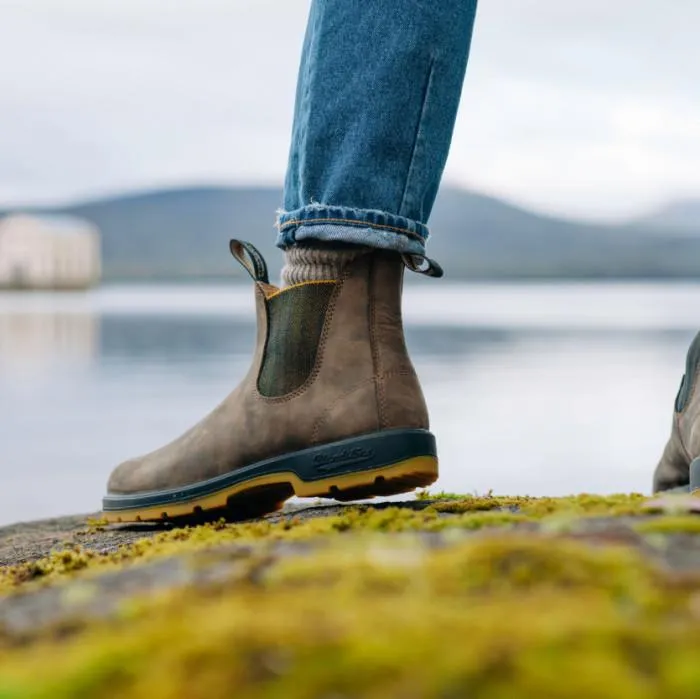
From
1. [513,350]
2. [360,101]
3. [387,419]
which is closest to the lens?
[360,101]

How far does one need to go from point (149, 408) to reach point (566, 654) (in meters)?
4.83

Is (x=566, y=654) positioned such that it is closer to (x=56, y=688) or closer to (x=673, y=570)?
(x=673, y=570)

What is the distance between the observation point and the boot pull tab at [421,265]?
1.77 metres

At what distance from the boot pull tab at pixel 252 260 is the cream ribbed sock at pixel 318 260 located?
0.31 feet

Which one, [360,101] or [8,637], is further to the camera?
[360,101]

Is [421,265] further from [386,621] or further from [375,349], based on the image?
[386,621]

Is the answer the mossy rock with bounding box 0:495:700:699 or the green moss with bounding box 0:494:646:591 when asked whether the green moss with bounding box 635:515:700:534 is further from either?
the green moss with bounding box 0:494:646:591

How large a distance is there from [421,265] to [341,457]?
1.27 feet

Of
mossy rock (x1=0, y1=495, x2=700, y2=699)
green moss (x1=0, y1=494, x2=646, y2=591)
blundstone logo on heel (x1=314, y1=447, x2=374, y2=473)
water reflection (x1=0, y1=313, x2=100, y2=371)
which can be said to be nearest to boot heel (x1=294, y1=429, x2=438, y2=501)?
blundstone logo on heel (x1=314, y1=447, x2=374, y2=473)

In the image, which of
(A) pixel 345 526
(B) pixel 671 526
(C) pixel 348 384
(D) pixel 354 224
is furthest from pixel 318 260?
(B) pixel 671 526

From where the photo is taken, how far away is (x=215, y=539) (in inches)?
54.7

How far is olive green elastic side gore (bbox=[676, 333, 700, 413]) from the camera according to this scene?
7.52 feet

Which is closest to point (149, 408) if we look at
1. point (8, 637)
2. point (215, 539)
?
point (215, 539)

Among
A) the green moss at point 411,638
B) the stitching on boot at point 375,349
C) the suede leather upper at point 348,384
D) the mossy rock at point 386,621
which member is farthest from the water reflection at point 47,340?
the green moss at point 411,638
